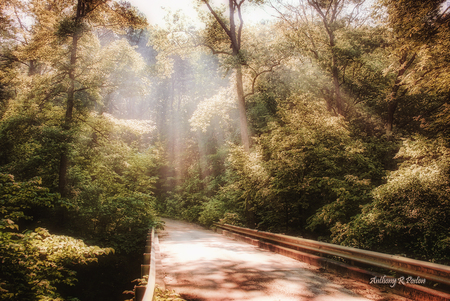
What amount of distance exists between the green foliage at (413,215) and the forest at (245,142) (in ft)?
0.15

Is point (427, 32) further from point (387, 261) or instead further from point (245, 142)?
point (245, 142)

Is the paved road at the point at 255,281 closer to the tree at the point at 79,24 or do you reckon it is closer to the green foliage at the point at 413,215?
the green foliage at the point at 413,215

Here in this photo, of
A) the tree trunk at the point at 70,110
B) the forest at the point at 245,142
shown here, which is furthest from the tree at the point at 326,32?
the tree trunk at the point at 70,110

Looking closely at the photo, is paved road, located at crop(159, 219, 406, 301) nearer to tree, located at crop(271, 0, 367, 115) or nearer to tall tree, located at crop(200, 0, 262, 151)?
tall tree, located at crop(200, 0, 262, 151)

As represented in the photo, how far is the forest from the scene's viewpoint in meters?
7.55

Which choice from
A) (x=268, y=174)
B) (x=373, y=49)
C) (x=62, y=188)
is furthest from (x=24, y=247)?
(x=373, y=49)

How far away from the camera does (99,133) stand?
14570 mm

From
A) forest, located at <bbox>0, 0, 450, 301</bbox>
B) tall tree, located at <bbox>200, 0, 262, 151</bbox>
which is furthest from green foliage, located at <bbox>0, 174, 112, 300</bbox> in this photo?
tall tree, located at <bbox>200, 0, 262, 151</bbox>

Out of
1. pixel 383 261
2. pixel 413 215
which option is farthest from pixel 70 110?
pixel 413 215

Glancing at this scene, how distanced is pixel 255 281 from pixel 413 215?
497 centimetres

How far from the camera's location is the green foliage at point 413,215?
6969 millimetres

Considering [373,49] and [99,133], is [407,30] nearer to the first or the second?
[373,49]

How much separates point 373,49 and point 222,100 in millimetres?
13565

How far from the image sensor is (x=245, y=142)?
632 inches
